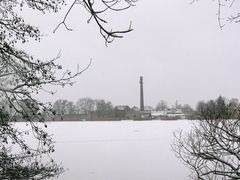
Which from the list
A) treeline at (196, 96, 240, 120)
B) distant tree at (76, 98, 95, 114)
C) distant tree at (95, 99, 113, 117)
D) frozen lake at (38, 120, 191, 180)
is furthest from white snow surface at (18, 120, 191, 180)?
distant tree at (76, 98, 95, 114)

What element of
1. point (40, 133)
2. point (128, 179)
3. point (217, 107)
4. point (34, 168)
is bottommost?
point (128, 179)

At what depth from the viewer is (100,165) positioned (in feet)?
56.8

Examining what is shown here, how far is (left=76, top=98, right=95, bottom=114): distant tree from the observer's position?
9120cm

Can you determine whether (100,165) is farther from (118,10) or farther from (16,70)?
(118,10)

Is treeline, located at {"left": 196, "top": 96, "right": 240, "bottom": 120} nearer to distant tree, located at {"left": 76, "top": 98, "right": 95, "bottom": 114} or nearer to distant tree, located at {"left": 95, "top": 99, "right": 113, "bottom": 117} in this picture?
distant tree, located at {"left": 95, "top": 99, "right": 113, "bottom": 117}

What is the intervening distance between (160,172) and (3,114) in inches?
415

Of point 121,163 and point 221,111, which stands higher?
point 221,111

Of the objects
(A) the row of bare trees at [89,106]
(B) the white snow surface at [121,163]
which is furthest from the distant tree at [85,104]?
(B) the white snow surface at [121,163]

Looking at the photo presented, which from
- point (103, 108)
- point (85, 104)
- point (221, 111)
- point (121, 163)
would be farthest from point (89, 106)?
point (221, 111)

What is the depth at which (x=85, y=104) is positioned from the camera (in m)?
94.9

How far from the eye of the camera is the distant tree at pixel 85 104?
9120 cm

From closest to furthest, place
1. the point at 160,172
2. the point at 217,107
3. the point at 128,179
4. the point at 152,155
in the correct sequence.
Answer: the point at 217,107 < the point at 128,179 < the point at 160,172 < the point at 152,155

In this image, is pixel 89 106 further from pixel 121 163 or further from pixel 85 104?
pixel 121 163

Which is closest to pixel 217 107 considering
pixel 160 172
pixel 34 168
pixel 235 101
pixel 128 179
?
pixel 235 101
